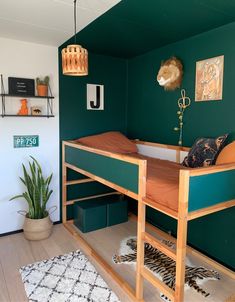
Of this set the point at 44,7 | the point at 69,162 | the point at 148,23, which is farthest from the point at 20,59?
the point at 148,23

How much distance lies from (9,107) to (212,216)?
2.47 meters

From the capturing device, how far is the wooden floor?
6.45 ft

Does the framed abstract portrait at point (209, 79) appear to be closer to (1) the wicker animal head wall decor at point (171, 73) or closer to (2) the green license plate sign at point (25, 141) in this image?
(1) the wicker animal head wall decor at point (171, 73)

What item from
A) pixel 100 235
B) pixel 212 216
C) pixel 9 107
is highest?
pixel 9 107

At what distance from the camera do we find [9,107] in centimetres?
286

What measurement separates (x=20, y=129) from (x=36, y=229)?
116 centimetres

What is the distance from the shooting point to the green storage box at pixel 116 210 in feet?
10.4

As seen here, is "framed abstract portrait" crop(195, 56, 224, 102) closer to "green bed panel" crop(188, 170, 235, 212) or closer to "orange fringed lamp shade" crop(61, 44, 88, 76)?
"green bed panel" crop(188, 170, 235, 212)

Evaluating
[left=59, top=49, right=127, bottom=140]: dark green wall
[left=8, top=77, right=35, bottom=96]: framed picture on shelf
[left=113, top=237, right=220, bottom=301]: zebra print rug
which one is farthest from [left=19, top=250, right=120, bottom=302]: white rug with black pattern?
[left=8, top=77, right=35, bottom=96]: framed picture on shelf

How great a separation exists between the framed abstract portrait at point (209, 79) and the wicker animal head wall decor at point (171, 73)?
202 millimetres

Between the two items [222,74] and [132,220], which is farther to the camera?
→ [132,220]

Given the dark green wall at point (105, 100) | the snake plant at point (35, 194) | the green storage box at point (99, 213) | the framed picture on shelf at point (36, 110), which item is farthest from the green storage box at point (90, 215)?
the framed picture on shelf at point (36, 110)

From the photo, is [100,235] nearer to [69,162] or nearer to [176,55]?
[69,162]

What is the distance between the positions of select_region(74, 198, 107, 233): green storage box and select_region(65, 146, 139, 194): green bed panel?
57 cm
